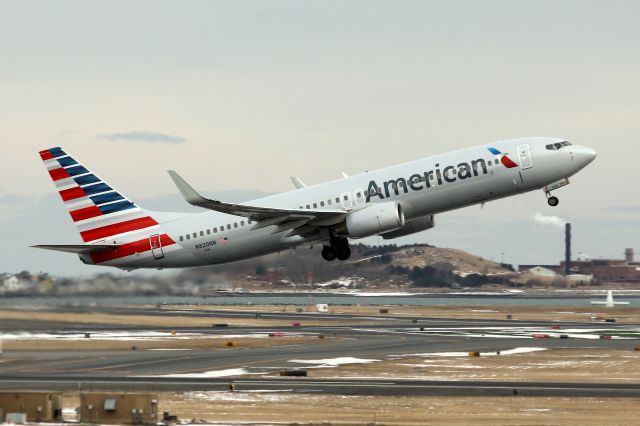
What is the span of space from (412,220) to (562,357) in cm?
1316

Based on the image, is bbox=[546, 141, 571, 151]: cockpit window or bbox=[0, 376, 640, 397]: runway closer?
bbox=[0, 376, 640, 397]: runway

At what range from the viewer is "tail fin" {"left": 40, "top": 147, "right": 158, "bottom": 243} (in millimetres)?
71625

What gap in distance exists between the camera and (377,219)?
63.2 metres

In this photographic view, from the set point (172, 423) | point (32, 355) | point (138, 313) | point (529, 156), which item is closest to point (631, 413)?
point (172, 423)

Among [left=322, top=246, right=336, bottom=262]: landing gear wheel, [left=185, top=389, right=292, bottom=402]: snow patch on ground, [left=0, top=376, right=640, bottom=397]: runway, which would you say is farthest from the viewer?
[left=322, top=246, right=336, bottom=262]: landing gear wheel

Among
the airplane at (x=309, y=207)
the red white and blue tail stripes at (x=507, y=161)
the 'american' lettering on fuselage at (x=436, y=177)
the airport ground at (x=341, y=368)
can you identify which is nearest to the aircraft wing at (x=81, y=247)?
the airplane at (x=309, y=207)

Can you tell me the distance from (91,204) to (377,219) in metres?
20.9

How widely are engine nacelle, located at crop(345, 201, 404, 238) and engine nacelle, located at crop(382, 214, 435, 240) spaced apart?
4.06m

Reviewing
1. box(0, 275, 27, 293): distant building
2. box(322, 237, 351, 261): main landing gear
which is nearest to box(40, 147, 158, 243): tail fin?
box(0, 275, 27, 293): distant building

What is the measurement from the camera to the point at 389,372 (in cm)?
6016

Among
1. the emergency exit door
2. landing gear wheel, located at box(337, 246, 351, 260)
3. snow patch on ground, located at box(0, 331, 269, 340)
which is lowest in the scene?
snow patch on ground, located at box(0, 331, 269, 340)

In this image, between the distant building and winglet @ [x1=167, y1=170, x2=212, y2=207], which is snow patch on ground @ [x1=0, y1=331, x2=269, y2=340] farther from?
winglet @ [x1=167, y1=170, x2=212, y2=207]

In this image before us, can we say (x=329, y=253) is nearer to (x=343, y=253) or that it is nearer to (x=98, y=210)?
(x=343, y=253)

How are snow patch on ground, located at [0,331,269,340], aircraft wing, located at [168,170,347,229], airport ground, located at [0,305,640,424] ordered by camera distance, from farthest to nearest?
snow patch on ground, located at [0,331,269,340] < aircraft wing, located at [168,170,347,229] < airport ground, located at [0,305,640,424]
